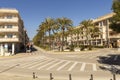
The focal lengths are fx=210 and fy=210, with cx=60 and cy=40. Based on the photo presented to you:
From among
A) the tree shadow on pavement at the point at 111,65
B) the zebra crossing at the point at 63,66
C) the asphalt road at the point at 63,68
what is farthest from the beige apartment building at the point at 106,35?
the zebra crossing at the point at 63,66

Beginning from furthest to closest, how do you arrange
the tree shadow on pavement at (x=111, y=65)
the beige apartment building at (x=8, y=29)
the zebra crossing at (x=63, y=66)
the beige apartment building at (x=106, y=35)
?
the beige apartment building at (x=106, y=35), the beige apartment building at (x=8, y=29), the zebra crossing at (x=63, y=66), the tree shadow on pavement at (x=111, y=65)

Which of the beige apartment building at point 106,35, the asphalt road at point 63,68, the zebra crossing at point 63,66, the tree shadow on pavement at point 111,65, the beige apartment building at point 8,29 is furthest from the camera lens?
the beige apartment building at point 106,35

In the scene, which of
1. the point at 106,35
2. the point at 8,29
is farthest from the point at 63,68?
the point at 106,35

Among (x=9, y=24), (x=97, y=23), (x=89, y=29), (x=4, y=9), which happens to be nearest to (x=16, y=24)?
(x=9, y=24)

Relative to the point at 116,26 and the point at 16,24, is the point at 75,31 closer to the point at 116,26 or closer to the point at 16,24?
the point at 16,24

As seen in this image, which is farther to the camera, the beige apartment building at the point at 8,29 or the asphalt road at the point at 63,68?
the beige apartment building at the point at 8,29

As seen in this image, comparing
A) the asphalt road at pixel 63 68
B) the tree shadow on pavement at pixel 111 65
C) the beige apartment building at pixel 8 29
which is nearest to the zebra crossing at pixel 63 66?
the asphalt road at pixel 63 68

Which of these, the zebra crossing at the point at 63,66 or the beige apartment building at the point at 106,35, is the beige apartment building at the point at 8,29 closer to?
the zebra crossing at the point at 63,66

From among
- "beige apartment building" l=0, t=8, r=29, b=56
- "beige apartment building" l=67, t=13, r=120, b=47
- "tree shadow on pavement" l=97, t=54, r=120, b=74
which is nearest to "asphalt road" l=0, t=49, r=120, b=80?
"tree shadow on pavement" l=97, t=54, r=120, b=74

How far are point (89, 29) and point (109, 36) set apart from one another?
31.4 feet

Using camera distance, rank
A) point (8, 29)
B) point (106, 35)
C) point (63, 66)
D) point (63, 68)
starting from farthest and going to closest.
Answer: point (106, 35) < point (8, 29) < point (63, 66) < point (63, 68)

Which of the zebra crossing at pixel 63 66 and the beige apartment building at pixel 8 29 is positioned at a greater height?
the beige apartment building at pixel 8 29

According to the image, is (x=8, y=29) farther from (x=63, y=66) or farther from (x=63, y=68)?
(x=63, y=68)

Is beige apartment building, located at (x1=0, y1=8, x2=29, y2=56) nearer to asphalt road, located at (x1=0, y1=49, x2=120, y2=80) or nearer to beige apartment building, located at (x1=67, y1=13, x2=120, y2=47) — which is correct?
asphalt road, located at (x1=0, y1=49, x2=120, y2=80)
